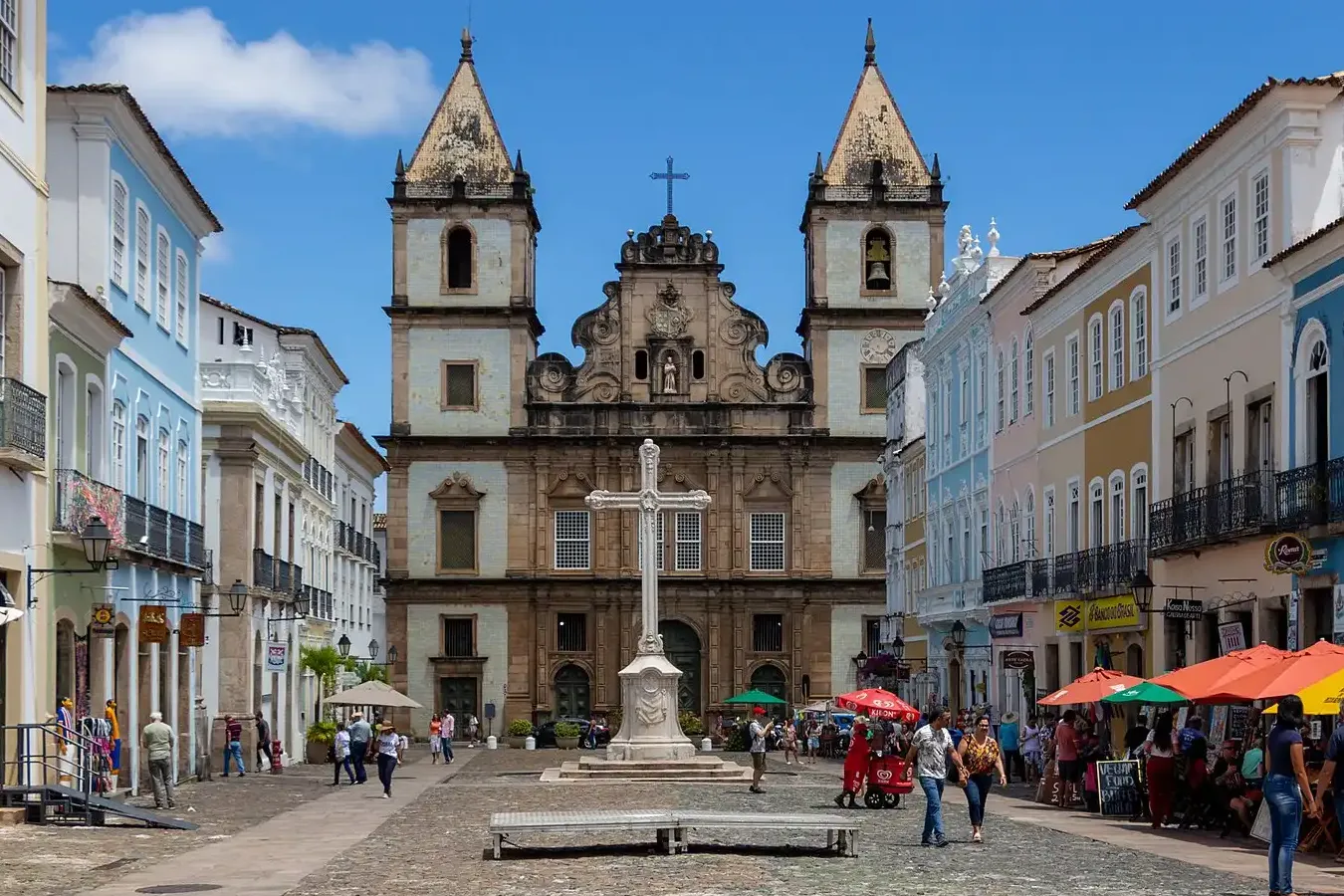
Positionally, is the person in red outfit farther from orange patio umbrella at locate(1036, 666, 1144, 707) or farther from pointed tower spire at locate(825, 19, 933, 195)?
pointed tower spire at locate(825, 19, 933, 195)

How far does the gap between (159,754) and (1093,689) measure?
12.3 m

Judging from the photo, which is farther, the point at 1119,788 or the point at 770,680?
the point at 770,680

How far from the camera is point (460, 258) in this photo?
2965 inches

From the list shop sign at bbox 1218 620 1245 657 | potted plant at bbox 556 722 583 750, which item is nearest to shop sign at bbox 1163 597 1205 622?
shop sign at bbox 1218 620 1245 657

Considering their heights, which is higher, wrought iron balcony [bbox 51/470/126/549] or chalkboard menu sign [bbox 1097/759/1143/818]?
wrought iron balcony [bbox 51/470/126/549]

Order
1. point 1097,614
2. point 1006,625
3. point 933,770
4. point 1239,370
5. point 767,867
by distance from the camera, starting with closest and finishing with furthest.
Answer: point 767,867 < point 933,770 < point 1239,370 < point 1097,614 < point 1006,625

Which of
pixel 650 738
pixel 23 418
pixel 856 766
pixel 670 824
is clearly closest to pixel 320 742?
pixel 650 738

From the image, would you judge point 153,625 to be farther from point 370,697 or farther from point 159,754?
point 370,697

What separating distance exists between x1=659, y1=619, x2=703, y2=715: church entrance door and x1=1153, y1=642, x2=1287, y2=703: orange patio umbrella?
50.2 metres

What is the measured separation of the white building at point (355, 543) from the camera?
2613 inches

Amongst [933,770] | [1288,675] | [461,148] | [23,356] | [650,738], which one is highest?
[461,148]

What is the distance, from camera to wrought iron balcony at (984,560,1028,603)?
41.5 meters

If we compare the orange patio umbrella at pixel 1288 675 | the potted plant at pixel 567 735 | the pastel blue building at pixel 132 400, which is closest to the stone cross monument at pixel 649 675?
the pastel blue building at pixel 132 400

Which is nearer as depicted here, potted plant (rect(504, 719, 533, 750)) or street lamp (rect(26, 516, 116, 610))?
street lamp (rect(26, 516, 116, 610))
